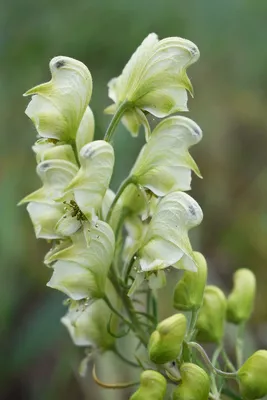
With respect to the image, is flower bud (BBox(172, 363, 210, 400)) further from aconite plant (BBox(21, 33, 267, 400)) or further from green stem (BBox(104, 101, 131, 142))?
green stem (BBox(104, 101, 131, 142))

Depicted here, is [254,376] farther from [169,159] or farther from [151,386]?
[169,159]

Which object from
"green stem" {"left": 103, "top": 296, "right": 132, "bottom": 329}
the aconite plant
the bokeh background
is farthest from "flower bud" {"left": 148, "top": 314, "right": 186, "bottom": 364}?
the bokeh background

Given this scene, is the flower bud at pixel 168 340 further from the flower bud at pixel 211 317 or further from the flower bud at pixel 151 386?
the flower bud at pixel 211 317

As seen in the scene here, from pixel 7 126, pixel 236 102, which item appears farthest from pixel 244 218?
pixel 7 126

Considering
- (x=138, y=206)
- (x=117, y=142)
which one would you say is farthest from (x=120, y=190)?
(x=117, y=142)

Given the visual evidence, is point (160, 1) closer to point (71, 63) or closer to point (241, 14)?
point (241, 14)
